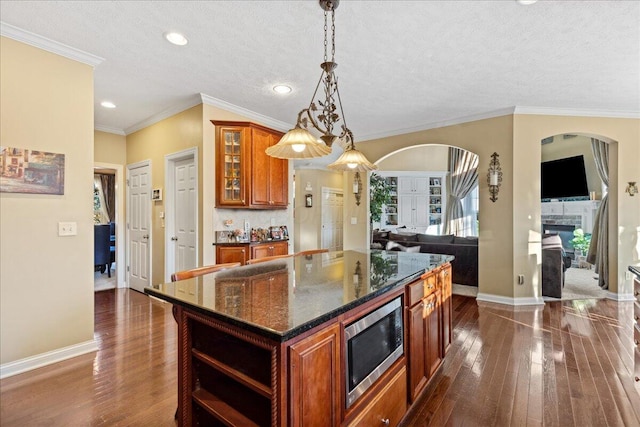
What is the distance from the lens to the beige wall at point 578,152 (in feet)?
21.5

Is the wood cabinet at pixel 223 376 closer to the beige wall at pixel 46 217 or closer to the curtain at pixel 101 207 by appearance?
the beige wall at pixel 46 217

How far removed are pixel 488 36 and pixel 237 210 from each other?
326 centimetres

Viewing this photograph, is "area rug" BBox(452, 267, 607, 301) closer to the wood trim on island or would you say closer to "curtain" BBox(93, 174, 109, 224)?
the wood trim on island

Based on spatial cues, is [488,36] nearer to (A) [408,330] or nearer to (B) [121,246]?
(A) [408,330]

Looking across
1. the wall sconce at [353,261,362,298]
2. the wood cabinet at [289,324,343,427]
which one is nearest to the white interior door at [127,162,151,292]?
the wall sconce at [353,261,362,298]

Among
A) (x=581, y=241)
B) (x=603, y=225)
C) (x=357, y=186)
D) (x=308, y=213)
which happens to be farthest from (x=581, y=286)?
(x=308, y=213)

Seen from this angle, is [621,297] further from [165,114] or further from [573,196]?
[165,114]

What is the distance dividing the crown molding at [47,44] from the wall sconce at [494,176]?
4643 mm

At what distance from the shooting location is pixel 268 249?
13.6 ft

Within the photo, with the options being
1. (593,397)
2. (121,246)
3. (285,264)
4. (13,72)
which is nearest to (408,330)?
(285,264)

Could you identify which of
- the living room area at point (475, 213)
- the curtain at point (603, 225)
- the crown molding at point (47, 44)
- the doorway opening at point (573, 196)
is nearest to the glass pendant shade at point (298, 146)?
the crown molding at point (47, 44)

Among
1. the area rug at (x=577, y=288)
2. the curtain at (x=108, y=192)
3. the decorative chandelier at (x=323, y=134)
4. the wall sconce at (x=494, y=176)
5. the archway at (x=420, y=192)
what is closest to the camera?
the decorative chandelier at (x=323, y=134)

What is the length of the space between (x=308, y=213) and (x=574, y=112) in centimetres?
587

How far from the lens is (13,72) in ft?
7.64
